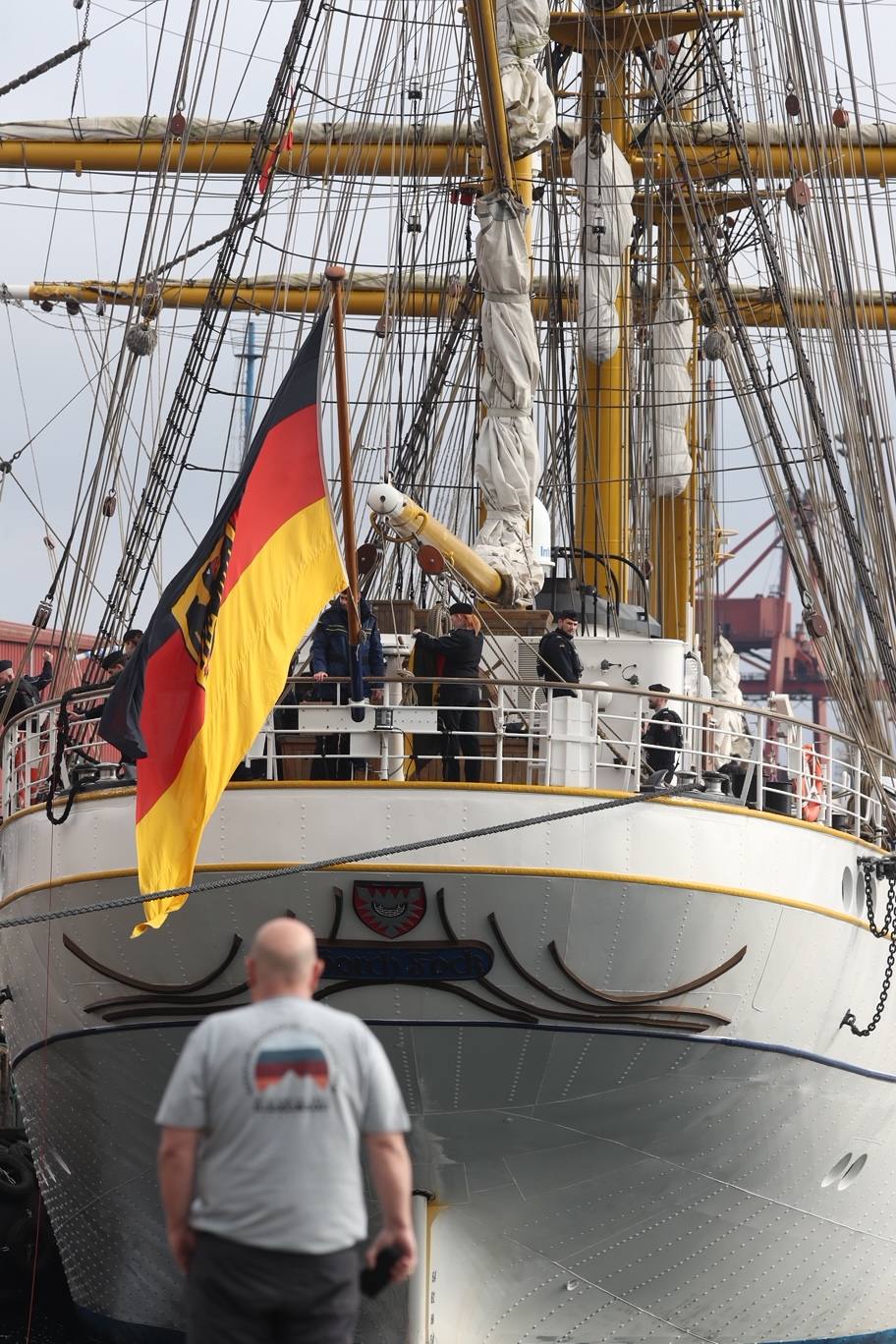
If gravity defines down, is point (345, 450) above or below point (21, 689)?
above

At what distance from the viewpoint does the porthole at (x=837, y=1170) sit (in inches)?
554

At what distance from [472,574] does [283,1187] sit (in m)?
10.2

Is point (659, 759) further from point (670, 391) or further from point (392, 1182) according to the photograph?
point (670, 391)

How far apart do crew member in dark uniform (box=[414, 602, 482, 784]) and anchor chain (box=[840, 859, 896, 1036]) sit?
3.04 metres

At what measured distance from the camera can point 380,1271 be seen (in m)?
5.59

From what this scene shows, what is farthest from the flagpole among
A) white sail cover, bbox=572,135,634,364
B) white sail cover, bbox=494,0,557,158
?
white sail cover, bbox=572,135,634,364

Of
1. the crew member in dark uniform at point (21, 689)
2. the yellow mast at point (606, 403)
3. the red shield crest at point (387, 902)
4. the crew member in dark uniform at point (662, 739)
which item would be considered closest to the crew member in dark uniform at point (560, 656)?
the crew member in dark uniform at point (662, 739)

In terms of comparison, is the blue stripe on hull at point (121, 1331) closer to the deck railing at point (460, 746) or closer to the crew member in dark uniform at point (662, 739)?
the deck railing at point (460, 746)

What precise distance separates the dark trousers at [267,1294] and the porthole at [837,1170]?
930 cm

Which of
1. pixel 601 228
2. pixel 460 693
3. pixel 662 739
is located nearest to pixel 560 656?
pixel 662 739

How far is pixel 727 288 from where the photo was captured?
20562 millimetres

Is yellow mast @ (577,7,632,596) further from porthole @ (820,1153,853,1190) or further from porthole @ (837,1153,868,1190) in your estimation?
porthole @ (820,1153,853,1190)

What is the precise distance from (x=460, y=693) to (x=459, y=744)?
1.51 ft

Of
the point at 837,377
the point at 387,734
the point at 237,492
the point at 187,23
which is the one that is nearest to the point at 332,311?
the point at 237,492
